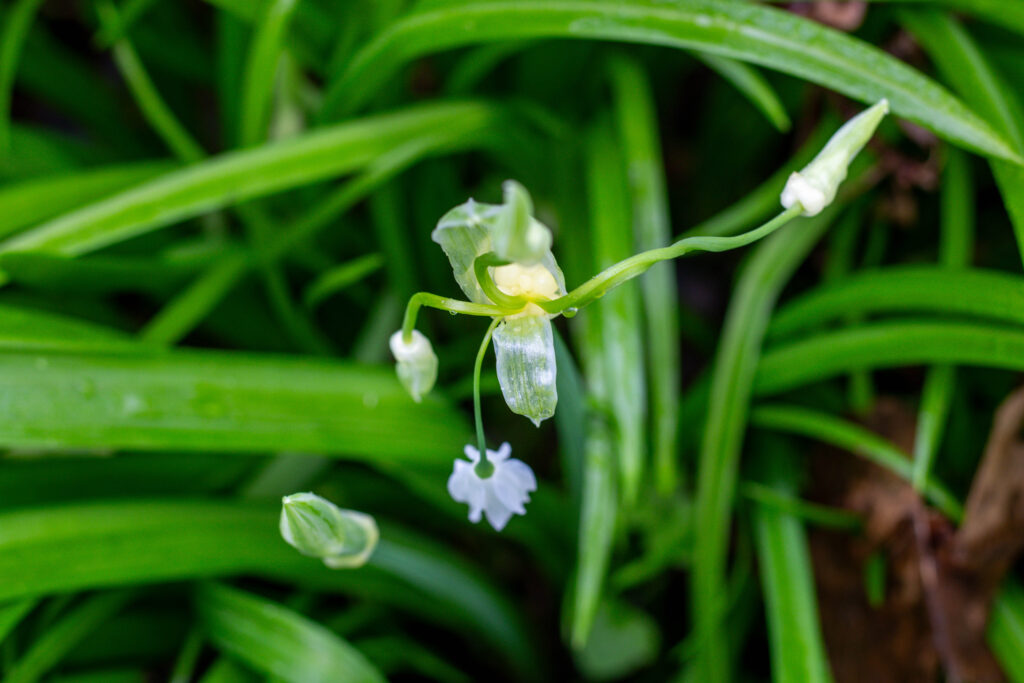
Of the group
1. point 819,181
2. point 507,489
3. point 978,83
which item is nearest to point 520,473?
point 507,489

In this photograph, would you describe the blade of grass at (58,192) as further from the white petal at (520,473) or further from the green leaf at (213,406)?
the white petal at (520,473)

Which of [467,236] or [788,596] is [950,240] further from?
[467,236]

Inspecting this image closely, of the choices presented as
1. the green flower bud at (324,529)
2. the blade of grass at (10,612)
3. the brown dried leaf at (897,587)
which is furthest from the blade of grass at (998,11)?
the blade of grass at (10,612)

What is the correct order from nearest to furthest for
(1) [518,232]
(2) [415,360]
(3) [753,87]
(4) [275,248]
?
1. (1) [518,232]
2. (2) [415,360]
3. (3) [753,87]
4. (4) [275,248]

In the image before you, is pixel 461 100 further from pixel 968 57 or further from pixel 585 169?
pixel 968 57

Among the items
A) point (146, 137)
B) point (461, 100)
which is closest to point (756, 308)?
point (461, 100)

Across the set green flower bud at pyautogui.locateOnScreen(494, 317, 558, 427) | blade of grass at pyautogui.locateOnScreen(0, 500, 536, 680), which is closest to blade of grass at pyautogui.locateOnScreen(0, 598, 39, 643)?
blade of grass at pyautogui.locateOnScreen(0, 500, 536, 680)
